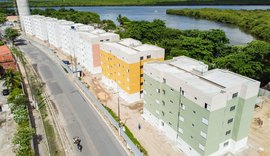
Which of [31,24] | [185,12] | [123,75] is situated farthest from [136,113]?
[185,12]

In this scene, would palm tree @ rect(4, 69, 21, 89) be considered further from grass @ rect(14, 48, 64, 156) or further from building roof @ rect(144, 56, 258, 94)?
building roof @ rect(144, 56, 258, 94)

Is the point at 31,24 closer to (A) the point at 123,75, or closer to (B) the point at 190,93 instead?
(A) the point at 123,75

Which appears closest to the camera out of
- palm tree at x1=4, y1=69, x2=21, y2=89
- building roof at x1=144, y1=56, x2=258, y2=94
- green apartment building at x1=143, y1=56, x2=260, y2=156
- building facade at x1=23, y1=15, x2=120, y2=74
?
green apartment building at x1=143, y1=56, x2=260, y2=156

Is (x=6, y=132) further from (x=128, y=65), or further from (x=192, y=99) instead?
(x=192, y=99)

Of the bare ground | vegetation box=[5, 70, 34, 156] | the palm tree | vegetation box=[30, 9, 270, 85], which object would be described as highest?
vegetation box=[30, 9, 270, 85]

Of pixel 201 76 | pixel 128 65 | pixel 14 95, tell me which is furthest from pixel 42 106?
pixel 201 76

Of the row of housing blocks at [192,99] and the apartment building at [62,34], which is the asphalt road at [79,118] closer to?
the row of housing blocks at [192,99]

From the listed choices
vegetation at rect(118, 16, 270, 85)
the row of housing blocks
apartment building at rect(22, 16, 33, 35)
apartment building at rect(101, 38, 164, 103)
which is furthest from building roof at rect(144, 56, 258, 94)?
apartment building at rect(22, 16, 33, 35)
